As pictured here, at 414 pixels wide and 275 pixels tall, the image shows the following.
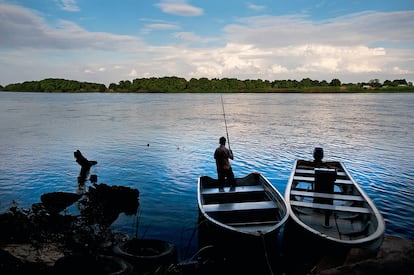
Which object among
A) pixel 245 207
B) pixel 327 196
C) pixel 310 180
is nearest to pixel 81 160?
pixel 245 207

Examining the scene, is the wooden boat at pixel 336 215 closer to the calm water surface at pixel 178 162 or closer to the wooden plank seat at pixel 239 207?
the wooden plank seat at pixel 239 207

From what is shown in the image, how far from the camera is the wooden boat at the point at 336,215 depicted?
8.99 metres

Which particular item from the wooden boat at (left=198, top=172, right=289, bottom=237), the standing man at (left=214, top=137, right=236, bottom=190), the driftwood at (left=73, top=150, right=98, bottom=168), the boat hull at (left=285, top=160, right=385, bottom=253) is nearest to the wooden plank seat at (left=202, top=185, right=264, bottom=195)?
the wooden boat at (left=198, top=172, right=289, bottom=237)

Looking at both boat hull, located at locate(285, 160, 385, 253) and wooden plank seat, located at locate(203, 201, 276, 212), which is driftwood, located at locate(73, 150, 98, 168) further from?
Answer: boat hull, located at locate(285, 160, 385, 253)

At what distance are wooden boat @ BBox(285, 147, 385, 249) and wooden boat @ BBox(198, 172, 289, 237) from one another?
540 millimetres

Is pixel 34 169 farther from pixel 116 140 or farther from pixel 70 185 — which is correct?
pixel 116 140

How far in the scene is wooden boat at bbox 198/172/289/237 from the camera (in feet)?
32.9

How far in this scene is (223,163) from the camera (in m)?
13.7

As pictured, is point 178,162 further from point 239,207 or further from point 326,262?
point 326,262

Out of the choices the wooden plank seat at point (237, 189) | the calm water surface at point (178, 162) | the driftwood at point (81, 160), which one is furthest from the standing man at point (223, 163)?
the driftwood at point (81, 160)

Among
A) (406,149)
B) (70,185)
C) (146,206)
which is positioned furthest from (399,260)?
(406,149)

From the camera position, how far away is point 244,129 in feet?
144

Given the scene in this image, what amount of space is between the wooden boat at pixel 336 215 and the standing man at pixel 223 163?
2.24m

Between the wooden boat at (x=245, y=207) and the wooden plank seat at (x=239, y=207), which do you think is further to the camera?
the wooden plank seat at (x=239, y=207)
